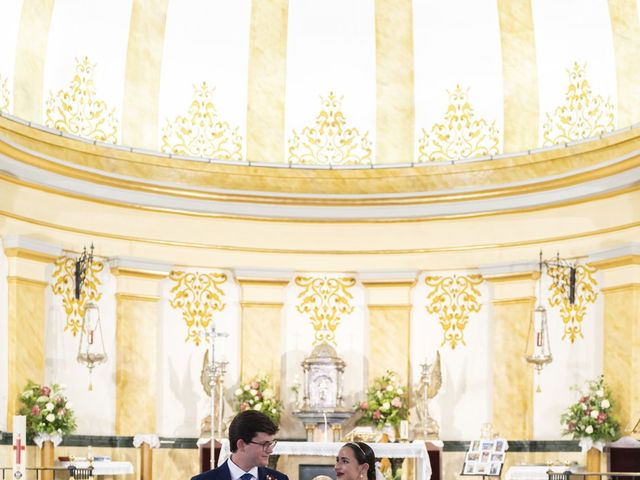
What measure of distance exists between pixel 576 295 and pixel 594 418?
2214 mm

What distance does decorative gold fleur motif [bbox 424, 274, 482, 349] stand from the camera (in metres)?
19.0

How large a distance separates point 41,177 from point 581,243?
7.98 m

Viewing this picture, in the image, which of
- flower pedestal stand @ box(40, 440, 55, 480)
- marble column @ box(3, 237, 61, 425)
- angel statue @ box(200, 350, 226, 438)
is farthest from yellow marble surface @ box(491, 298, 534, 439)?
marble column @ box(3, 237, 61, 425)

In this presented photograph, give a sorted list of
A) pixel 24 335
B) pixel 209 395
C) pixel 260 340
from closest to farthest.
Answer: pixel 24 335, pixel 209 395, pixel 260 340

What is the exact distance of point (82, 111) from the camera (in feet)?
60.8

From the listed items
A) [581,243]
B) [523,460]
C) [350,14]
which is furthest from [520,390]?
[350,14]

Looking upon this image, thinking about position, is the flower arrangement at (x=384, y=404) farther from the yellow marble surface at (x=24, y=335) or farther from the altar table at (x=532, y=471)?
the yellow marble surface at (x=24, y=335)

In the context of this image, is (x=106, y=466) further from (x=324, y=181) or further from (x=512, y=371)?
(x=512, y=371)

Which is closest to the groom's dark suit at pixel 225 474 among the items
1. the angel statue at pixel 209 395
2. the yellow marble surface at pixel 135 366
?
the angel statue at pixel 209 395

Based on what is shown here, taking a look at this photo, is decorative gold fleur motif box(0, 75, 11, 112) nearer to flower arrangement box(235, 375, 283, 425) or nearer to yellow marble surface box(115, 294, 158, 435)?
yellow marble surface box(115, 294, 158, 435)

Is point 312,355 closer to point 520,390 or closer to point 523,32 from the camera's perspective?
point 520,390

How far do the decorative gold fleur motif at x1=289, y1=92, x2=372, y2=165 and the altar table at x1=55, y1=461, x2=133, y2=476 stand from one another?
6.04 m

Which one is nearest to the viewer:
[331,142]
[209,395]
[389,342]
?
[209,395]

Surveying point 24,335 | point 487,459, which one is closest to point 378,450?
point 487,459
